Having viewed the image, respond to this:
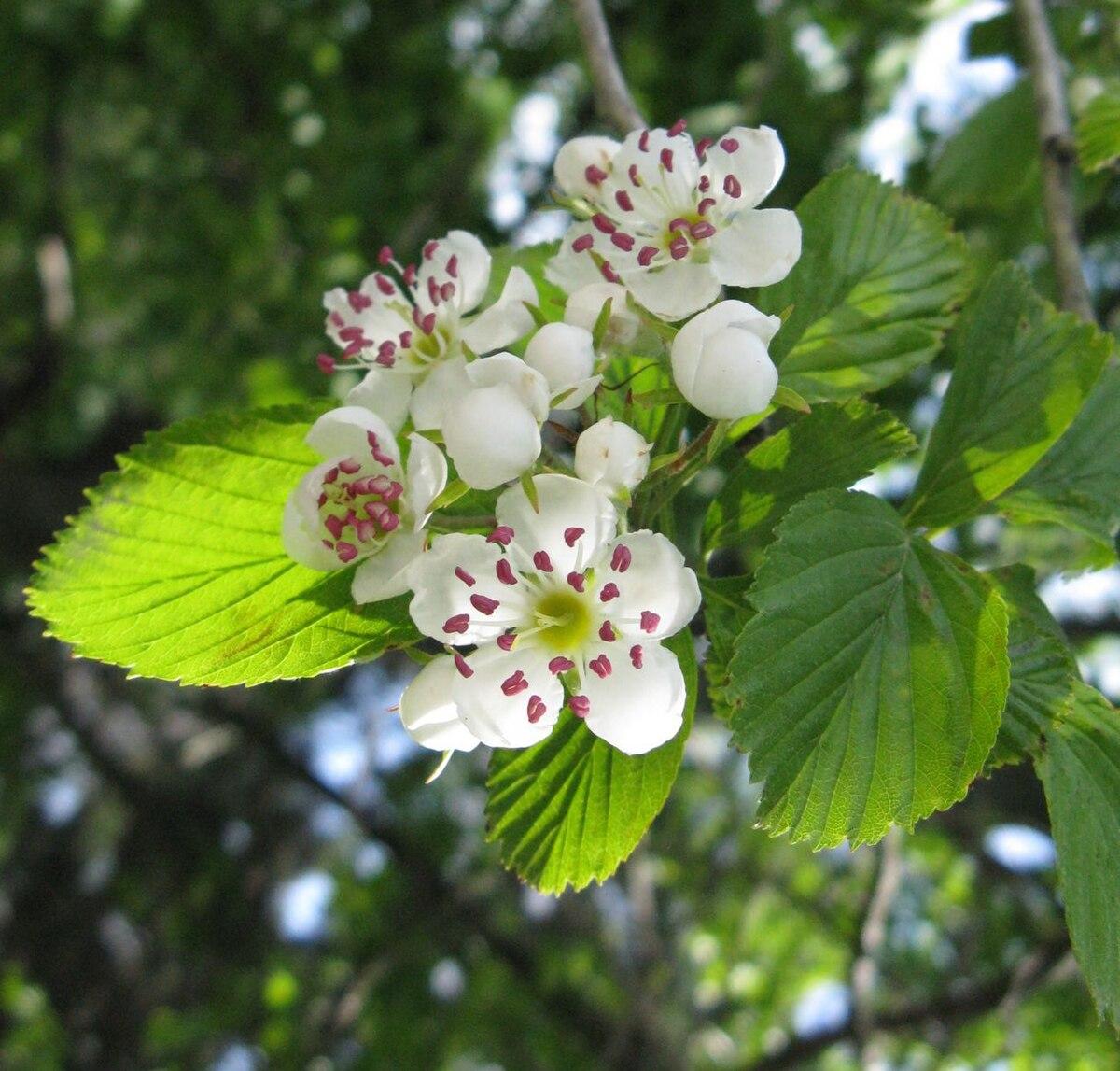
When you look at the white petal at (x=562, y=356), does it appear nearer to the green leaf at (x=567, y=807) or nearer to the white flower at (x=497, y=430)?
the white flower at (x=497, y=430)

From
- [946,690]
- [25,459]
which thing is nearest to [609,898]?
[25,459]

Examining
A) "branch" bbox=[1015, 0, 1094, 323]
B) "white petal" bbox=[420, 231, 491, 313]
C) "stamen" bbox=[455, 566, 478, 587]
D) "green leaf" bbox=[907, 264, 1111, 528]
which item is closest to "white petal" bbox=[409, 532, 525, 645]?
"stamen" bbox=[455, 566, 478, 587]

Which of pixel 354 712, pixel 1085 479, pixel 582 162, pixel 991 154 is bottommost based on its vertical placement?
pixel 354 712

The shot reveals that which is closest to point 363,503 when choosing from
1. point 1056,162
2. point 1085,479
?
point 1085,479

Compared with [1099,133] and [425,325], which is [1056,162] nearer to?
[1099,133]

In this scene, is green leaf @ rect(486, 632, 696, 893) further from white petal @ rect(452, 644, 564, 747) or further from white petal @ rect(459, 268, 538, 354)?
white petal @ rect(459, 268, 538, 354)

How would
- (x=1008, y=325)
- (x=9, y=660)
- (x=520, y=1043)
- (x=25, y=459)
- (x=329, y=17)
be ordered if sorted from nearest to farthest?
(x=1008, y=325)
(x=329, y=17)
(x=520, y=1043)
(x=9, y=660)
(x=25, y=459)

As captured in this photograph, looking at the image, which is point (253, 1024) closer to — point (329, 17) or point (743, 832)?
point (743, 832)
